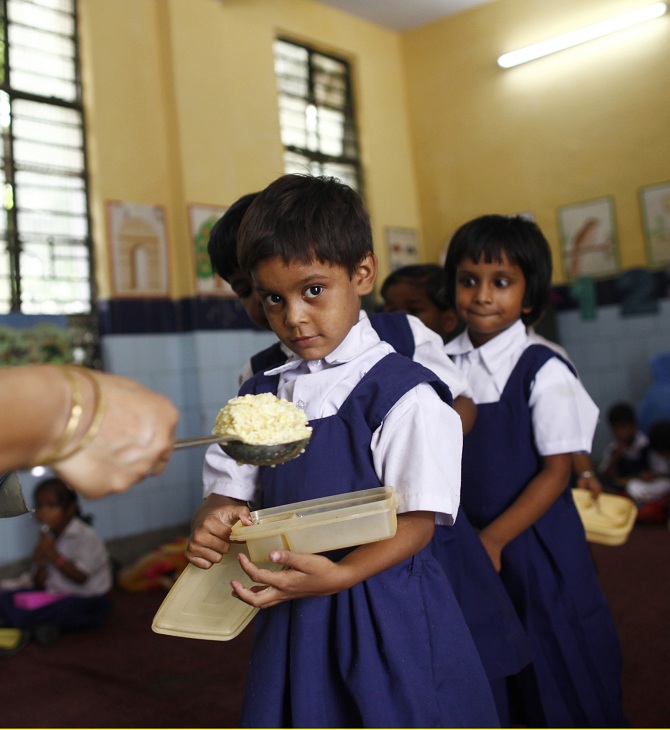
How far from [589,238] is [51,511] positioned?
4.27 metres

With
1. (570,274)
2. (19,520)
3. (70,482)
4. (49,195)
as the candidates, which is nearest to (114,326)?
(49,195)

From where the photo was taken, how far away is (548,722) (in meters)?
1.64

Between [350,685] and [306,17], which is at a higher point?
[306,17]

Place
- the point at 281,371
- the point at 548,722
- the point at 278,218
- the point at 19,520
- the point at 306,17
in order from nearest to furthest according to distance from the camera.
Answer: the point at 278,218
the point at 281,371
the point at 548,722
the point at 19,520
the point at 306,17

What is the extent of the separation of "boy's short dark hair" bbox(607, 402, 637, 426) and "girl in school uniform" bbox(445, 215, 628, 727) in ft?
12.7

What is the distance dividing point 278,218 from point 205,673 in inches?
86.6

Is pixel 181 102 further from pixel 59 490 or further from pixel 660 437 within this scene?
pixel 660 437

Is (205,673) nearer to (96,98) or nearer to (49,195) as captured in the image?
(49,195)

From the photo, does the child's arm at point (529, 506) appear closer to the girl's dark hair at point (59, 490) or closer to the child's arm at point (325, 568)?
the child's arm at point (325, 568)

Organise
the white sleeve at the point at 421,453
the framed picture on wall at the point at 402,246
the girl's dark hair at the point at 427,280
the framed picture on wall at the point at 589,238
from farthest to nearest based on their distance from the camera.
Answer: the framed picture on wall at the point at 402,246 < the framed picture on wall at the point at 589,238 < the girl's dark hair at the point at 427,280 < the white sleeve at the point at 421,453

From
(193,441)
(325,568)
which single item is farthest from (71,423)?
(325,568)

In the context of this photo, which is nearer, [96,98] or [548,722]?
[548,722]

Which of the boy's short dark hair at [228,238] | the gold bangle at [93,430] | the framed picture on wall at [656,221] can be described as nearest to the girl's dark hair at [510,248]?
the boy's short dark hair at [228,238]

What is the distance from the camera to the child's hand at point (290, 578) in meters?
0.99
